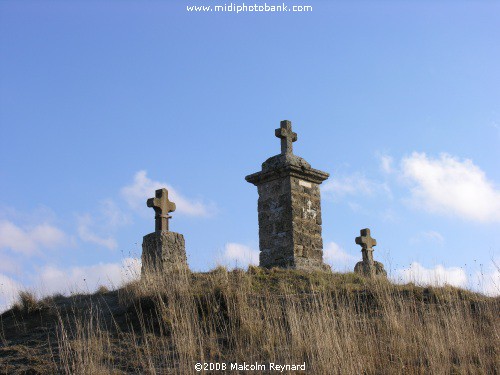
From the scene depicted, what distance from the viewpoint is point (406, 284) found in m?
9.98

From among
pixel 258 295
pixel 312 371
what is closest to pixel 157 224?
pixel 258 295

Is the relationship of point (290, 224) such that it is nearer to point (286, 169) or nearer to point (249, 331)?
point (286, 169)

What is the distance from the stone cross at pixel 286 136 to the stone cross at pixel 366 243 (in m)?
3.55

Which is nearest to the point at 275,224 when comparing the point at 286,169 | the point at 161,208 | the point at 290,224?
the point at 290,224

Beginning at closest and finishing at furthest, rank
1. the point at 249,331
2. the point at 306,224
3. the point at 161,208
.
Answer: the point at 249,331 < the point at 161,208 < the point at 306,224

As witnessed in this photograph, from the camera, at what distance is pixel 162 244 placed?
10672 mm

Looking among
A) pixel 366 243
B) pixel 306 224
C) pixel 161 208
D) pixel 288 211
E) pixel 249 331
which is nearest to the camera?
pixel 249 331

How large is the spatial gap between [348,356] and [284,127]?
303 inches

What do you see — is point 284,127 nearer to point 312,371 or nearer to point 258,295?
point 258,295

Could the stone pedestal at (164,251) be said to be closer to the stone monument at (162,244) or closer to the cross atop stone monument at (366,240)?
the stone monument at (162,244)

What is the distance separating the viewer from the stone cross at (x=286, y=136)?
12.5m

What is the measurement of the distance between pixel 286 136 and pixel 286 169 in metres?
1.04

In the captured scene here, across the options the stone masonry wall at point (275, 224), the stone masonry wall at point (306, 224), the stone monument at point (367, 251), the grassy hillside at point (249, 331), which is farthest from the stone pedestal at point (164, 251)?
the stone monument at point (367, 251)

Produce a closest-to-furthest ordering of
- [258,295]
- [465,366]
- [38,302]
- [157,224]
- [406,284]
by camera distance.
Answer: [465,366] → [258,295] → [38,302] → [406,284] → [157,224]
